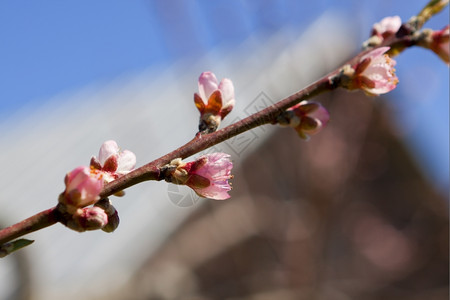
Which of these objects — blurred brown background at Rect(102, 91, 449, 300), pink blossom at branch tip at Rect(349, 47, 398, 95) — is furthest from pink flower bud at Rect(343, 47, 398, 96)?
blurred brown background at Rect(102, 91, 449, 300)

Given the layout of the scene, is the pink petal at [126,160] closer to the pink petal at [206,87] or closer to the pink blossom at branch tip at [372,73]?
the pink petal at [206,87]

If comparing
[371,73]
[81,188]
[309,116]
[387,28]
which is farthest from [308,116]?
[81,188]

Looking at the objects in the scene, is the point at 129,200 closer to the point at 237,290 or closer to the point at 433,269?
the point at 237,290

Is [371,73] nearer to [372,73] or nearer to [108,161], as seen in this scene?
[372,73]

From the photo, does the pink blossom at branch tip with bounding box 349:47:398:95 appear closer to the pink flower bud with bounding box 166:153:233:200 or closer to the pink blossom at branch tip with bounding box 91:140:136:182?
the pink flower bud with bounding box 166:153:233:200

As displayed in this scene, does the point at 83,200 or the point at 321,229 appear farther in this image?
the point at 321,229

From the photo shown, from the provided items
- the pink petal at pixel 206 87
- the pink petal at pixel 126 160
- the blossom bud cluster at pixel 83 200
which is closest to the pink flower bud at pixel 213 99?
the pink petal at pixel 206 87

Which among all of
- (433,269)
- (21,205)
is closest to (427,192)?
(433,269)

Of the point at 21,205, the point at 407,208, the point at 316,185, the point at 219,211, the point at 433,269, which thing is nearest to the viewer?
the point at 316,185
